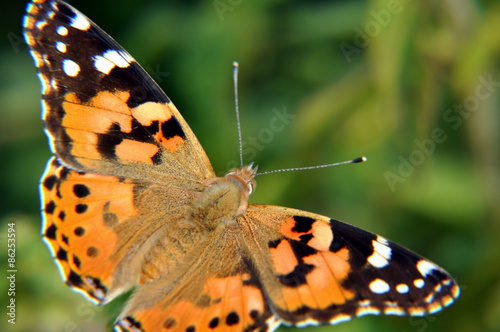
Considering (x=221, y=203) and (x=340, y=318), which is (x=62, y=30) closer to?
(x=221, y=203)

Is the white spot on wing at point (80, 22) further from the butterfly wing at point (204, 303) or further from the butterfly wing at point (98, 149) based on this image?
the butterfly wing at point (204, 303)

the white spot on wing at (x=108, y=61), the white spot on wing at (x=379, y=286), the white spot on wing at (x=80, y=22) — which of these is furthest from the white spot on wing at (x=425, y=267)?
the white spot on wing at (x=80, y=22)

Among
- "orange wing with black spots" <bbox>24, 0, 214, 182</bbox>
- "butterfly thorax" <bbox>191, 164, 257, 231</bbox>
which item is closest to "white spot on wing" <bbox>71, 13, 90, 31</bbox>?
"orange wing with black spots" <bbox>24, 0, 214, 182</bbox>

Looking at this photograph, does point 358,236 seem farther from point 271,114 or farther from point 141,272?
point 271,114

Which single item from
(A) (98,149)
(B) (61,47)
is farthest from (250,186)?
(B) (61,47)

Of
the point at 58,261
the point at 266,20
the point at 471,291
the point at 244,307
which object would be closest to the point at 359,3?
the point at 266,20

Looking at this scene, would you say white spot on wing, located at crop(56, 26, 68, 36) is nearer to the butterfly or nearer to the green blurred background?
the butterfly
